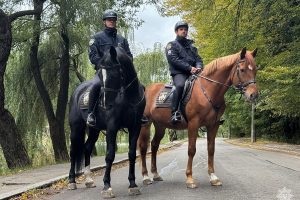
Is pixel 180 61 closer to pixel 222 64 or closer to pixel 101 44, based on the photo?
pixel 222 64

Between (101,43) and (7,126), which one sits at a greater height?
(101,43)

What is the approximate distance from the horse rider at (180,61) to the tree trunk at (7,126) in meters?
7.83

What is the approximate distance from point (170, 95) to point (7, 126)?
26.2ft

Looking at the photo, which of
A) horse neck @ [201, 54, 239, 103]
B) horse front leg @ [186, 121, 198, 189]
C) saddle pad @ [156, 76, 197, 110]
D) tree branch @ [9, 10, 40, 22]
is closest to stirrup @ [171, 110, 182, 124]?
saddle pad @ [156, 76, 197, 110]

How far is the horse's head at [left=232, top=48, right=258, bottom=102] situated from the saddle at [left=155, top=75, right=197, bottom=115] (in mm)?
961

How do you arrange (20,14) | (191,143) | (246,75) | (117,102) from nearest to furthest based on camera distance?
(117,102), (246,75), (191,143), (20,14)

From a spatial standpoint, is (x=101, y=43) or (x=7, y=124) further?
(x=7, y=124)

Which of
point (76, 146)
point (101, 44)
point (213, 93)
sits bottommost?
point (76, 146)

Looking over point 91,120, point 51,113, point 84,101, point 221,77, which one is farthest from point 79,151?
point 51,113

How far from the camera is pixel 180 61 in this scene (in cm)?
938

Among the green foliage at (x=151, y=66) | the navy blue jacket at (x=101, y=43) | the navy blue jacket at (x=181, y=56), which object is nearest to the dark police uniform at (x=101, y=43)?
the navy blue jacket at (x=101, y=43)

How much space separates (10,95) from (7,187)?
490 inches

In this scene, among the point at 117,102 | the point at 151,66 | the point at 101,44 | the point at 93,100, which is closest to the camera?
the point at 117,102

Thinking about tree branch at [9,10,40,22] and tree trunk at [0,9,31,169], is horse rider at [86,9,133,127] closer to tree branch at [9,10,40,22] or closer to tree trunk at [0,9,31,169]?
tree trunk at [0,9,31,169]
